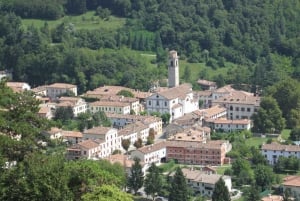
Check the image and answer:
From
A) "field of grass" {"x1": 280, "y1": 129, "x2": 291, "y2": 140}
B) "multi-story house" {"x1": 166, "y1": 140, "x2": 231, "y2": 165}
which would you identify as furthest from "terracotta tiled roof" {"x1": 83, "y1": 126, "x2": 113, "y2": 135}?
"field of grass" {"x1": 280, "y1": 129, "x2": 291, "y2": 140}

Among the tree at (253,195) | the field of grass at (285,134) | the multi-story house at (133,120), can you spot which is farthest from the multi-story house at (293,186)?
the multi-story house at (133,120)

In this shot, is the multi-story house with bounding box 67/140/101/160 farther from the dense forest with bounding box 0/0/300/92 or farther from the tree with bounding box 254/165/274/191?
the dense forest with bounding box 0/0/300/92

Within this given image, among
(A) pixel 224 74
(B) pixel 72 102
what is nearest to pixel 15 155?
(B) pixel 72 102

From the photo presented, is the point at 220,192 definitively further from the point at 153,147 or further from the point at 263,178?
the point at 153,147

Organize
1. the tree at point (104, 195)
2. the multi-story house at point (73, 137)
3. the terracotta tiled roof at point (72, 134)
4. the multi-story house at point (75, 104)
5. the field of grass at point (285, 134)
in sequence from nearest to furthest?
1. the tree at point (104, 195)
2. the multi-story house at point (73, 137)
3. the terracotta tiled roof at point (72, 134)
4. the field of grass at point (285, 134)
5. the multi-story house at point (75, 104)

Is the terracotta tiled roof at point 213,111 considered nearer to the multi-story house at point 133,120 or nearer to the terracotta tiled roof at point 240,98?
the terracotta tiled roof at point 240,98
